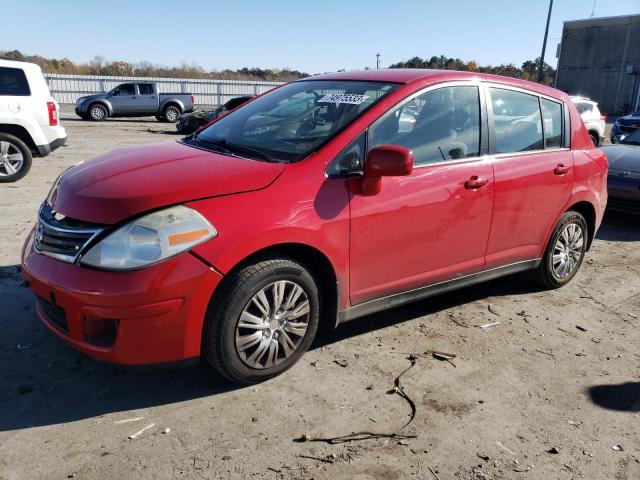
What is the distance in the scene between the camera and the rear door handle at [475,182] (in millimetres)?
3797

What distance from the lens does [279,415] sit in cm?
294

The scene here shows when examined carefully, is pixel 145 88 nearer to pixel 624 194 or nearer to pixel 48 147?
pixel 48 147

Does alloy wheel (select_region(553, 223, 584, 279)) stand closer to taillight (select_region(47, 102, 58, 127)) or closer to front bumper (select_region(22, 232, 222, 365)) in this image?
front bumper (select_region(22, 232, 222, 365))

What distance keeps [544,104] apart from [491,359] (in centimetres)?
221

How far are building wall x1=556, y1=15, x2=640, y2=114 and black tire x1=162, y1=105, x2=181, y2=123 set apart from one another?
33157 mm

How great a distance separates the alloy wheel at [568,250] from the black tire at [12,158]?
25.7 ft

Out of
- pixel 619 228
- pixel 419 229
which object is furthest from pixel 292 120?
pixel 619 228

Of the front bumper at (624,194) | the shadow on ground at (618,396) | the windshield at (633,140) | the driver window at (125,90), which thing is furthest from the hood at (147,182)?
the driver window at (125,90)

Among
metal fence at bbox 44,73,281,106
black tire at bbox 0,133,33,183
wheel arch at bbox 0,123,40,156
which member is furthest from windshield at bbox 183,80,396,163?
metal fence at bbox 44,73,281,106

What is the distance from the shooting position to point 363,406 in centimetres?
304

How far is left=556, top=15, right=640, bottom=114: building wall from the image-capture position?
43.2 metres

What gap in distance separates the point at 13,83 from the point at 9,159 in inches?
46.3

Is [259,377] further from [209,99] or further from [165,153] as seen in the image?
[209,99]

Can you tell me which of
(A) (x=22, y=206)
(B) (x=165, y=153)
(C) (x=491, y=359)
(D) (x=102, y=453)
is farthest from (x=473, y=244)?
(A) (x=22, y=206)
